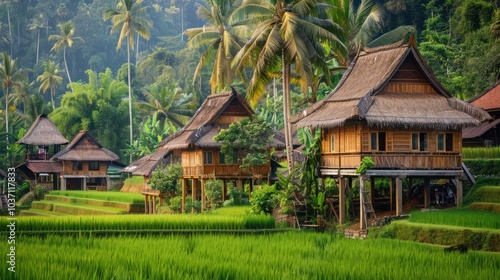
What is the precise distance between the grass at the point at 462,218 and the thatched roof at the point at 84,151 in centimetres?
3906

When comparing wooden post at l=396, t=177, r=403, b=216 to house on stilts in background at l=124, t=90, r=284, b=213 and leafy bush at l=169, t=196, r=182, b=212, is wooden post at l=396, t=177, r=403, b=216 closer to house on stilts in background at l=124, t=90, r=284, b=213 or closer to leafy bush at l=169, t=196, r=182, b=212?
house on stilts in background at l=124, t=90, r=284, b=213

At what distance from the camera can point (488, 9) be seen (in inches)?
1686

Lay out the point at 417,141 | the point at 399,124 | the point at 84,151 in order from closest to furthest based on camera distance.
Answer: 1. the point at 399,124
2. the point at 417,141
3. the point at 84,151

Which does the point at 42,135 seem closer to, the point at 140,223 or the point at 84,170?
the point at 84,170

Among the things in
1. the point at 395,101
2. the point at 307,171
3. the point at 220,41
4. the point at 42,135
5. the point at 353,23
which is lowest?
the point at 307,171

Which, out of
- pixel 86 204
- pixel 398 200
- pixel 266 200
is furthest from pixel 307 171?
pixel 86 204

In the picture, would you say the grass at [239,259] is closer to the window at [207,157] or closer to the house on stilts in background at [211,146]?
the house on stilts in background at [211,146]

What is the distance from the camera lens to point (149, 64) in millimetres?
92250

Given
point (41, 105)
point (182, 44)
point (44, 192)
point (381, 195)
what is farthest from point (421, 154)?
point (182, 44)

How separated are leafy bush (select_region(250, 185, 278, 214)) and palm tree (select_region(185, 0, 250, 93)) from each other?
1292cm

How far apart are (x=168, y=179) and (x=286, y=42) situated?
11.1 m

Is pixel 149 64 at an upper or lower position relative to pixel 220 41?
upper

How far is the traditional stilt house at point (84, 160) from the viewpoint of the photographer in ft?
201

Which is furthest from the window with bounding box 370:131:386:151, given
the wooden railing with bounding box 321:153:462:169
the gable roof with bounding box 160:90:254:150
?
the gable roof with bounding box 160:90:254:150
